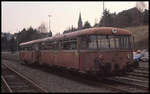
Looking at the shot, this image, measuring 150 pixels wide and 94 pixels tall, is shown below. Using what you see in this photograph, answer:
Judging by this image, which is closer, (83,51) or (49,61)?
(83,51)

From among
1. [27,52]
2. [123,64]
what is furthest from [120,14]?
[123,64]

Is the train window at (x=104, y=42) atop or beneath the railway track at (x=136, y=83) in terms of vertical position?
atop

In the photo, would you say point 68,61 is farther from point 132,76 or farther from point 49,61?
point 49,61

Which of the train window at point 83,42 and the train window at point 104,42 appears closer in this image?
the train window at point 104,42

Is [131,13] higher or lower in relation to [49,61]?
higher

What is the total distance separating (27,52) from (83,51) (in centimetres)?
1866

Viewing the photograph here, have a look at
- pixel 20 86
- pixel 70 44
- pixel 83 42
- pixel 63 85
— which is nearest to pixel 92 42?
pixel 83 42

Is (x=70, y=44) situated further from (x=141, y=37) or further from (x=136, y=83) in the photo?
(x=141, y=37)

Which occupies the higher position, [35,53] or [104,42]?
[104,42]

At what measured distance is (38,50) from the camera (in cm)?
2816

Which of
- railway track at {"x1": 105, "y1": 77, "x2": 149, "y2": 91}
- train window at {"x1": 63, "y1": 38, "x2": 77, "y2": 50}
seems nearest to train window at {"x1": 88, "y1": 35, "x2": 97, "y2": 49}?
train window at {"x1": 63, "y1": 38, "x2": 77, "y2": 50}

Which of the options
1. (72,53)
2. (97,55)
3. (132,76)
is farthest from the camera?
(132,76)

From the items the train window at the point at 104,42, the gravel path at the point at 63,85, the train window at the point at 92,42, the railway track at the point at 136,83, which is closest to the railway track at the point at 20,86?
the gravel path at the point at 63,85

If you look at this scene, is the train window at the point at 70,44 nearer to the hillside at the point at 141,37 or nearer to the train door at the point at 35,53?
the train door at the point at 35,53
